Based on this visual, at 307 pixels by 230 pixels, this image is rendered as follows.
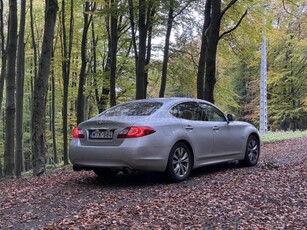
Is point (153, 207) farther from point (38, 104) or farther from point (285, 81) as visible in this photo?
point (285, 81)

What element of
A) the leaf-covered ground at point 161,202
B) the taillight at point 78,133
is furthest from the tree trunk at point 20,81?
the taillight at point 78,133

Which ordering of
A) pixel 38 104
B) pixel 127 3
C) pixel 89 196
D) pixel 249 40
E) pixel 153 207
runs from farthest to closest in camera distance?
1. pixel 249 40
2. pixel 127 3
3. pixel 38 104
4. pixel 89 196
5. pixel 153 207

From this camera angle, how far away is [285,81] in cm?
3247

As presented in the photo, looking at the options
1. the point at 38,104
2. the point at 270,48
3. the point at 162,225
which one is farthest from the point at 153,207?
the point at 270,48

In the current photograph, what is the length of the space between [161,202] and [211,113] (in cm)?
316

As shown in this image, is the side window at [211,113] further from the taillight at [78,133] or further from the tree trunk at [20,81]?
the tree trunk at [20,81]

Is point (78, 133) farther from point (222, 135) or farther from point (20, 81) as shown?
point (20, 81)

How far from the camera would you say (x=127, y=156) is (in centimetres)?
589

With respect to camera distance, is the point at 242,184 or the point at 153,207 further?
the point at 242,184

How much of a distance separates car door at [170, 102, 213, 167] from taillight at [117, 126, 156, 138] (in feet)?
2.95

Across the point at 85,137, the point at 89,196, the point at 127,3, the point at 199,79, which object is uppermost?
the point at 127,3

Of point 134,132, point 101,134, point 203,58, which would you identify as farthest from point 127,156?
point 203,58

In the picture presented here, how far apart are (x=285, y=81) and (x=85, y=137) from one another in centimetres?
2909

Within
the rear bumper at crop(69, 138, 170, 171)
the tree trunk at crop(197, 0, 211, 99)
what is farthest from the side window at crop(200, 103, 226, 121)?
the tree trunk at crop(197, 0, 211, 99)
